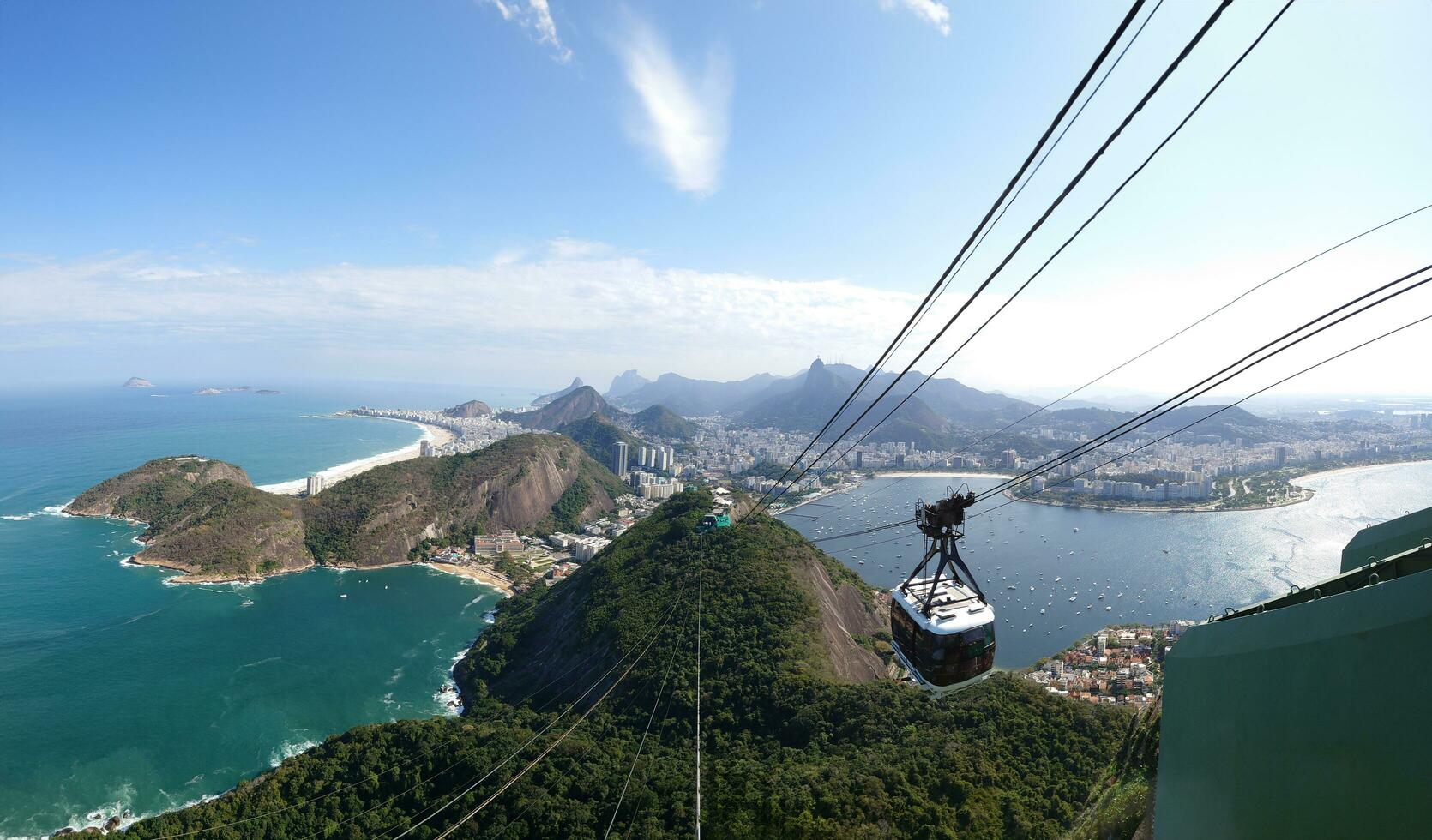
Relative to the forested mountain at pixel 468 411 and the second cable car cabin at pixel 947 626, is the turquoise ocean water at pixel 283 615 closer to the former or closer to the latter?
the second cable car cabin at pixel 947 626

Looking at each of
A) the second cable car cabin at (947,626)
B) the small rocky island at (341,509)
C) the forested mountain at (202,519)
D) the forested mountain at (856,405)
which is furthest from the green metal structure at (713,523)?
the forested mountain at (856,405)

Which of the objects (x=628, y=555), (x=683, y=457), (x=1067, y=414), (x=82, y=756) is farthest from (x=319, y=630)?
(x=1067, y=414)

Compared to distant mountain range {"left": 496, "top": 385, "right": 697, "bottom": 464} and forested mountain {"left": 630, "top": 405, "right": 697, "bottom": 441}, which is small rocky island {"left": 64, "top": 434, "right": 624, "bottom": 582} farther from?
forested mountain {"left": 630, "top": 405, "right": 697, "bottom": 441}

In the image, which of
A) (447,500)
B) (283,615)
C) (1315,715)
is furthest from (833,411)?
(1315,715)

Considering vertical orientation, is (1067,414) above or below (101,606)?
above

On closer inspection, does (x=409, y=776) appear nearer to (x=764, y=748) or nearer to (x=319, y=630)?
(x=764, y=748)

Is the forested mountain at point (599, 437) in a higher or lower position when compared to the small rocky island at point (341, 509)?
higher
